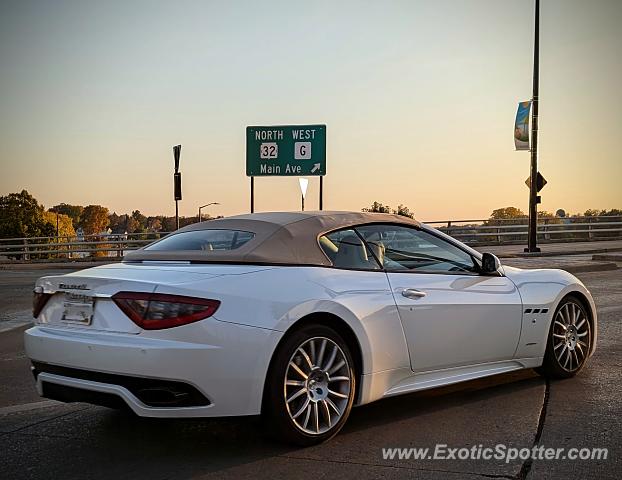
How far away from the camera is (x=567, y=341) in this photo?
657 cm

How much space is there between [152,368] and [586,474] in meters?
2.34

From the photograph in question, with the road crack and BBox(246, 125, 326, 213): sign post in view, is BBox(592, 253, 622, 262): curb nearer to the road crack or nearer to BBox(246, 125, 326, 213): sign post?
BBox(246, 125, 326, 213): sign post

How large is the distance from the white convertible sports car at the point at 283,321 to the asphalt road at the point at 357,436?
23 centimetres

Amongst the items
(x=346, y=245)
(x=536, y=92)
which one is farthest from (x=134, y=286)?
(x=536, y=92)

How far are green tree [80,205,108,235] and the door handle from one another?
155952mm

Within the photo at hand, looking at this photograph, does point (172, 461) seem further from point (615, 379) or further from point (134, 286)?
point (615, 379)

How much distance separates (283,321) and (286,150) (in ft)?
86.9

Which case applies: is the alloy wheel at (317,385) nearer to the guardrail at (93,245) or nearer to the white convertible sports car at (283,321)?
the white convertible sports car at (283,321)

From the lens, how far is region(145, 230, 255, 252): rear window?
529cm

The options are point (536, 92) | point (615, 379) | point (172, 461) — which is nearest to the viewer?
point (172, 461)

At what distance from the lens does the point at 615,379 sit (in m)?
6.53

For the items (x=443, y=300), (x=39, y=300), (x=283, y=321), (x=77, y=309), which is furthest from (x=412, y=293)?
(x=39, y=300)

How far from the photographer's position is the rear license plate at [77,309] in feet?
15.5

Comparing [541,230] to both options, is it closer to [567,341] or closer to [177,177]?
[177,177]
